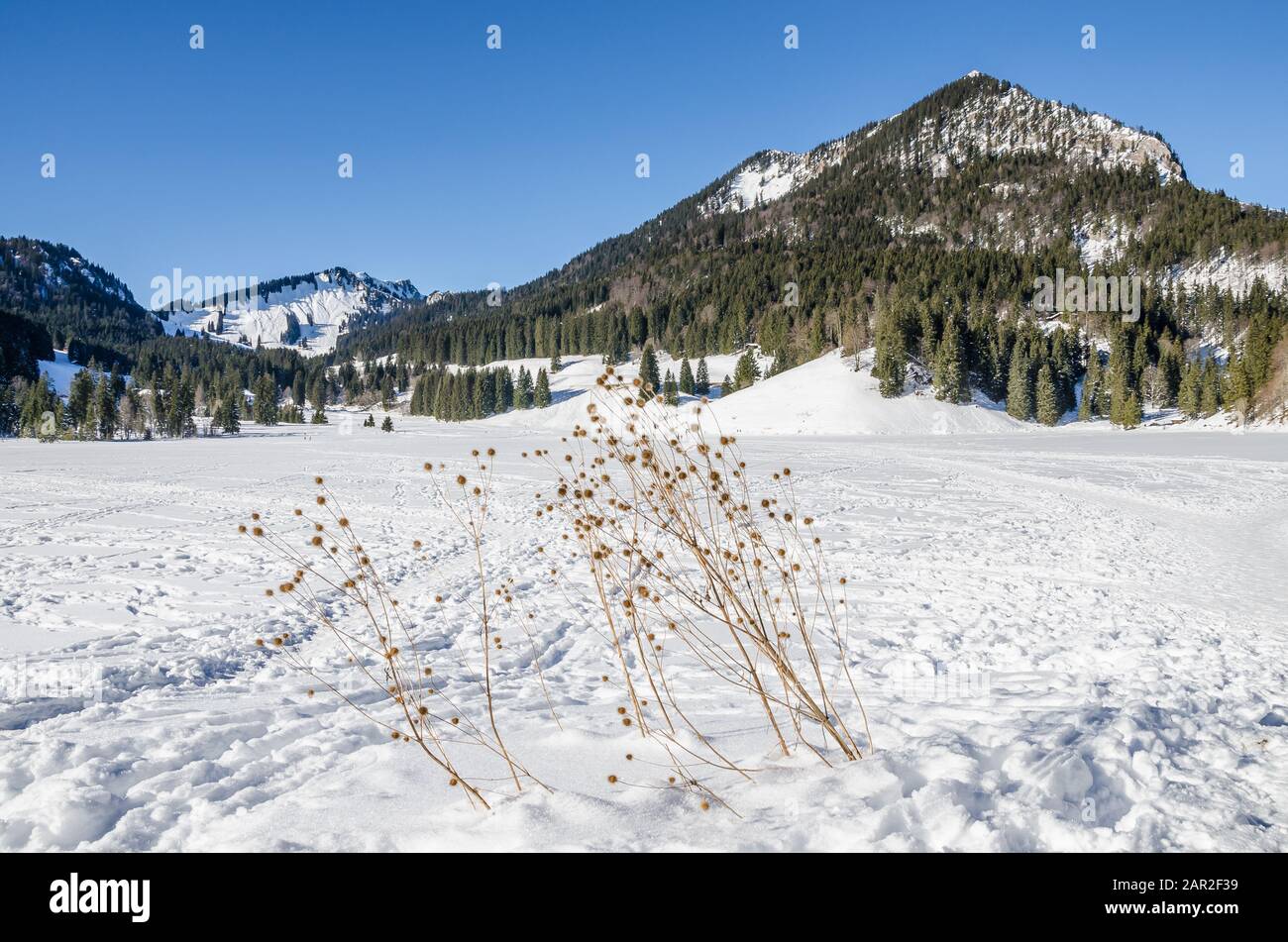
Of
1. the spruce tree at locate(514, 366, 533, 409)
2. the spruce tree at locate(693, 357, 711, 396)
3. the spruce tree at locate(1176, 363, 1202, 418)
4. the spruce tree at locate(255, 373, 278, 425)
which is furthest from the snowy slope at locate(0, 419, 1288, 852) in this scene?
the spruce tree at locate(255, 373, 278, 425)

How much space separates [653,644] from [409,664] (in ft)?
9.66

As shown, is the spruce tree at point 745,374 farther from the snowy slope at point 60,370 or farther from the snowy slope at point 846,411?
the snowy slope at point 60,370

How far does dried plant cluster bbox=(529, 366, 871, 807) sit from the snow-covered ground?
0.71ft

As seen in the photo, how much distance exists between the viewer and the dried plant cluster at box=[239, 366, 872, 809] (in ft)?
8.80

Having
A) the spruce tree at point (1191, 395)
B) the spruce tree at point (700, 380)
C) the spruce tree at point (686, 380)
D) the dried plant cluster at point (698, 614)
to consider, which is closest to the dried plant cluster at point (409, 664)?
the dried plant cluster at point (698, 614)

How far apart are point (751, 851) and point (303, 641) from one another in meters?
4.96

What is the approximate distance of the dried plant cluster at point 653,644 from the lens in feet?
8.80

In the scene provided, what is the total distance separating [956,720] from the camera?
3674 millimetres

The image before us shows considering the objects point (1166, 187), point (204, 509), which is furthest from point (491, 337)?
point (1166, 187)

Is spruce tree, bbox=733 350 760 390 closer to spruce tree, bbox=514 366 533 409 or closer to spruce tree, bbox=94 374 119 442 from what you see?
spruce tree, bbox=514 366 533 409

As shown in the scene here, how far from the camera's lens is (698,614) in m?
6.37

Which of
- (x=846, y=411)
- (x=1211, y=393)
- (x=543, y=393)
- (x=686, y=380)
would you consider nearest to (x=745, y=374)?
(x=686, y=380)

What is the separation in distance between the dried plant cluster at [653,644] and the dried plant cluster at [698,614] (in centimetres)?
2

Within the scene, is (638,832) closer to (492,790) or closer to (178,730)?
(492,790)
